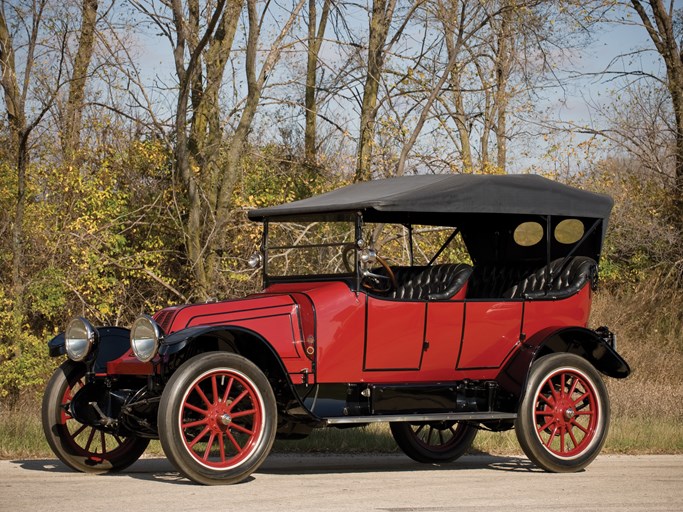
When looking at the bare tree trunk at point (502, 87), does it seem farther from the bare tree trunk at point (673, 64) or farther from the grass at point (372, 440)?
the grass at point (372, 440)

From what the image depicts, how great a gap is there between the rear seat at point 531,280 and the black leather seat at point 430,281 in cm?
52

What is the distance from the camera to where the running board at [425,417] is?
22.5ft

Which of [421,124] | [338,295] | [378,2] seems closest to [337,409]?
[338,295]

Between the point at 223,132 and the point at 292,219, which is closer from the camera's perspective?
the point at 292,219

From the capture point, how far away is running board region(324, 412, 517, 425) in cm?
686

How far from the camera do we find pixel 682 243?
811 inches

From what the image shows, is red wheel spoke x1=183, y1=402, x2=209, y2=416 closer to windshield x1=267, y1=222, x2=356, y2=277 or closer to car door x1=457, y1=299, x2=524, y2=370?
windshield x1=267, y1=222, x2=356, y2=277

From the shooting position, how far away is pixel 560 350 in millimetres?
8016

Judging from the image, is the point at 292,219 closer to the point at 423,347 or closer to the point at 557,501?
the point at 423,347

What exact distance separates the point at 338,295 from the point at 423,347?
0.76 m

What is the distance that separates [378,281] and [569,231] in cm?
207

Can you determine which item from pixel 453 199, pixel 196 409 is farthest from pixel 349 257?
pixel 196 409

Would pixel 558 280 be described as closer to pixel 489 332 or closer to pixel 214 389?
pixel 489 332

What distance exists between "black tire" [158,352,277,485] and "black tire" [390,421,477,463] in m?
1.98
